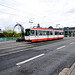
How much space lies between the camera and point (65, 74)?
14.3 feet

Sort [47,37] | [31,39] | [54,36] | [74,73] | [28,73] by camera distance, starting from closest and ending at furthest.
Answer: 1. [74,73]
2. [28,73]
3. [31,39]
4. [47,37]
5. [54,36]

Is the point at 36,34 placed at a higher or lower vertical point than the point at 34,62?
higher

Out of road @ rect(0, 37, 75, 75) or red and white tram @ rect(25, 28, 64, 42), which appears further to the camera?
red and white tram @ rect(25, 28, 64, 42)

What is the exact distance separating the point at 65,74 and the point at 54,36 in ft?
85.6

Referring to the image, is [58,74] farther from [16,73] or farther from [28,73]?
[16,73]

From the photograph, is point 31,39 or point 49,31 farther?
point 49,31

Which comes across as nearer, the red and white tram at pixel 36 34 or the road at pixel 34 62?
the road at pixel 34 62

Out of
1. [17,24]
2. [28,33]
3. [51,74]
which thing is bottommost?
[51,74]

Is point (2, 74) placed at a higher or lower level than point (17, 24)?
lower

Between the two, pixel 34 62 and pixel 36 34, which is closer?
pixel 34 62

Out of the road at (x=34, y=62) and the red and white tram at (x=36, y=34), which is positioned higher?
the red and white tram at (x=36, y=34)

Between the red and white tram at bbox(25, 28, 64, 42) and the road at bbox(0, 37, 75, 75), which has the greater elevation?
the red and white tram at bbox(25, 28, 64, 42)

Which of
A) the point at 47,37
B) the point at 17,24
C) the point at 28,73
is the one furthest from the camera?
the point at 17,24

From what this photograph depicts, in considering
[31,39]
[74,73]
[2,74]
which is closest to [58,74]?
[74,73]
